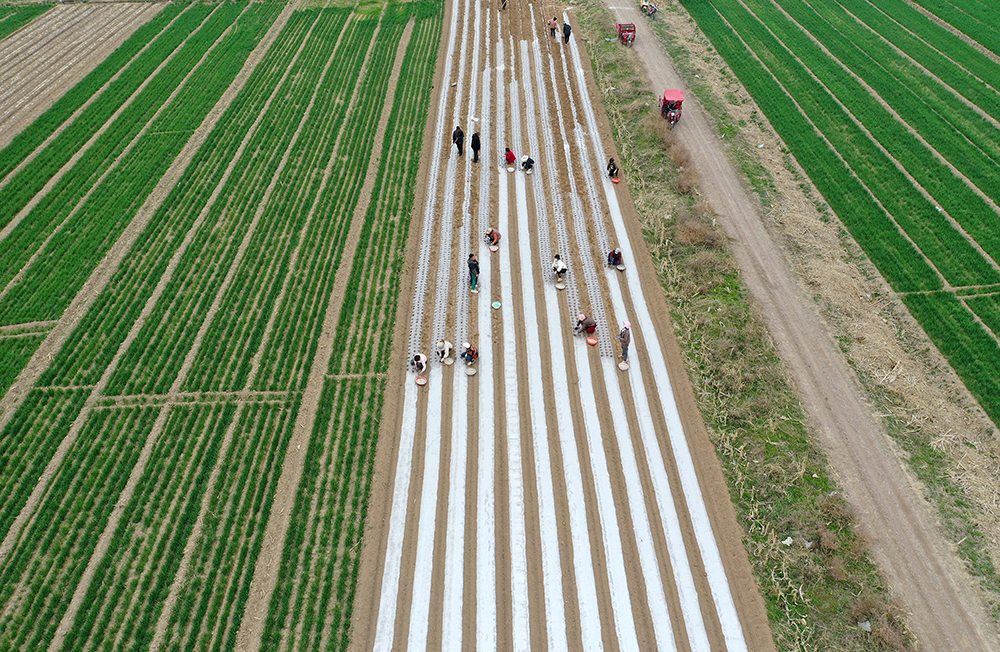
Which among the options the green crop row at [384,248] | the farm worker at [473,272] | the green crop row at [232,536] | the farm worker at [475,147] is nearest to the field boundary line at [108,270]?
the green crop row at [232,536]

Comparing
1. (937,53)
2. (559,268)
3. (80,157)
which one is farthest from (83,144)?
(937,53)

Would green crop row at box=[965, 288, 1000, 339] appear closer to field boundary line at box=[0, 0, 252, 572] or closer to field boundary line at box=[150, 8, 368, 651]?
field boundary line at box=[150, 8, 368, 651]

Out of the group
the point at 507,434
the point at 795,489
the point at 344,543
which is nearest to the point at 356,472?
the point at 344,543

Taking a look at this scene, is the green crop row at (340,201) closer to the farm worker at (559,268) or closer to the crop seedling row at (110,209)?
the farm worker at (559,268)

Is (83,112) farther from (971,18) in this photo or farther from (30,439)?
(971,18)

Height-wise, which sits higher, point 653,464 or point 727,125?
point 727,125

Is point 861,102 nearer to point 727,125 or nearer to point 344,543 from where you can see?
point 727,125
